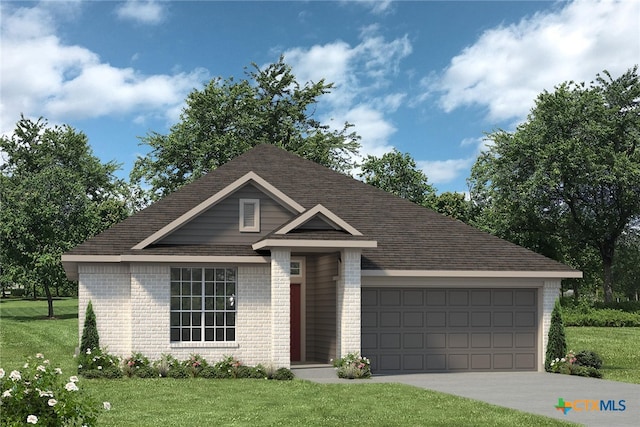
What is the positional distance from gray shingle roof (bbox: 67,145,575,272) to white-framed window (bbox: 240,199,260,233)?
710 mm

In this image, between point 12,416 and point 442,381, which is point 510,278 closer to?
point 442,381

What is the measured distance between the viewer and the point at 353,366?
2202cm

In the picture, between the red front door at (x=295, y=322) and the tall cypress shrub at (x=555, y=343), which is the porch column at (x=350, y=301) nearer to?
the red front door at (x=295, y=322)

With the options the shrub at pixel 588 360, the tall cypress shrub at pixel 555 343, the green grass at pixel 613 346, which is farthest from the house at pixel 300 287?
the green grass at pixel 613 346

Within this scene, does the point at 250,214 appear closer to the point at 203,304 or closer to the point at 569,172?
the point at 203,304

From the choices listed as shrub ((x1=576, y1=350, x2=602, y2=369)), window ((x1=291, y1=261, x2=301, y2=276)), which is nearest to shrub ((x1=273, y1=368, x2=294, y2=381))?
window ((x1=291, y1=261, x2=301, y2=276))

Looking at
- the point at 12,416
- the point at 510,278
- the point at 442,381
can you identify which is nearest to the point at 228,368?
the point at 442,381

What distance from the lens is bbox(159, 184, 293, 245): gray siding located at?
2339 cm

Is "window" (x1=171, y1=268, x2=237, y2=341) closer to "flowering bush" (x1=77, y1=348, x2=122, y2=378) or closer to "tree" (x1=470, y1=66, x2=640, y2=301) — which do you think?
"flowering bush" (x1=77, y1=348, x2=122, y2=378)

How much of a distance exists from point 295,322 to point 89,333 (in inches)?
249

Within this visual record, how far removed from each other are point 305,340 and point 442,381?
572cm

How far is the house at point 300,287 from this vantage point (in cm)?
2275

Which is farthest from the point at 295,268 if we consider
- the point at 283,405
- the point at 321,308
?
the point at 283,405

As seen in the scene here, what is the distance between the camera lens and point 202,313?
23.3 metres
